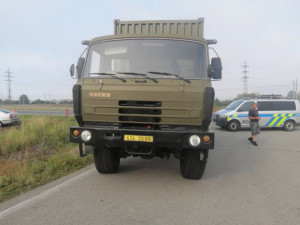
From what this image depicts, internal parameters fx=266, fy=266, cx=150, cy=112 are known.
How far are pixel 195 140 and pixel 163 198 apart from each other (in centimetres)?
103

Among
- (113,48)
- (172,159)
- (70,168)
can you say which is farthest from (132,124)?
(172,159)

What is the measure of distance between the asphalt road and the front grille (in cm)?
117

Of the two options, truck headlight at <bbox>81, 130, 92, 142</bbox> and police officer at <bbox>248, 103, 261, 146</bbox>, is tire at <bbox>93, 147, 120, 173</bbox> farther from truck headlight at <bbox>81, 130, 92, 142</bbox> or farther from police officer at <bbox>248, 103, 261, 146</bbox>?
police officer at <bbox>248, 103, 261, 146</bbox>

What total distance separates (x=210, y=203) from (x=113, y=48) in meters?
3.06

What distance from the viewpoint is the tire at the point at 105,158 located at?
5176mm

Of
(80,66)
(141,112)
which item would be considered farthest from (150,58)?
(80,66)

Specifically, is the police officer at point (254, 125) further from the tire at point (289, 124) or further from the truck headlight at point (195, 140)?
the truck headlight at point (195, 140)

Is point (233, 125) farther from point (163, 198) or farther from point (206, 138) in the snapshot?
point (163, 198)

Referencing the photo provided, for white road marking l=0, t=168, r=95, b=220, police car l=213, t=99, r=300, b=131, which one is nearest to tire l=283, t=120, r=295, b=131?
police car l=213, t=99, r=300, b=131

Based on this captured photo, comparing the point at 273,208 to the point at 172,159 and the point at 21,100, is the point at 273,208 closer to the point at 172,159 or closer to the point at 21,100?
the point at 172,159

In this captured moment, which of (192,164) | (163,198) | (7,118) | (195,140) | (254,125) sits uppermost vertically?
(195,140)

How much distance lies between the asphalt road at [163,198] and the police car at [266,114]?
820 cm

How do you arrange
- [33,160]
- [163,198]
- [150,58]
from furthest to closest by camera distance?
[33,160] < [150,58] < [163,198]

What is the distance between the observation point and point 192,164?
492 centimetres
